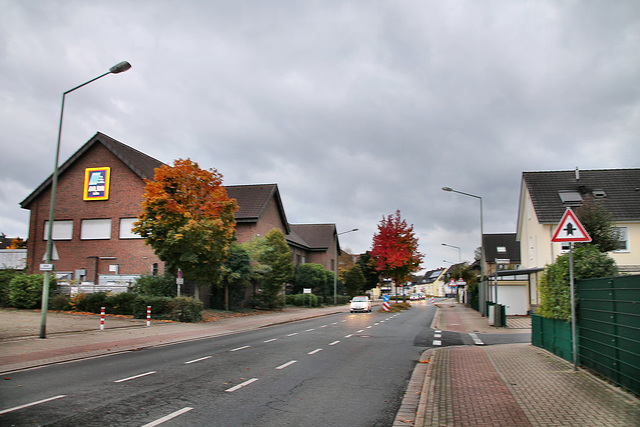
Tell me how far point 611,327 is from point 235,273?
23.2 m

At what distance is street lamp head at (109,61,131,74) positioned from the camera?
1423 cm

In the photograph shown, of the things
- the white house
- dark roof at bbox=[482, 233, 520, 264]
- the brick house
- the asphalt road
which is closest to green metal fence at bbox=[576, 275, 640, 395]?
the asphalt road

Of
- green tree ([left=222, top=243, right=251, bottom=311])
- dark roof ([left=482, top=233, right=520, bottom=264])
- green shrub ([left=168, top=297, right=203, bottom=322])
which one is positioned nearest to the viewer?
green shrub ([left=168, top=297, right=203, bottom=322])

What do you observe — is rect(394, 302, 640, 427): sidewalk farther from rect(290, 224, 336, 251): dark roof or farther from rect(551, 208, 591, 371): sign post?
rect(290, 224, 336, 251): dark roof

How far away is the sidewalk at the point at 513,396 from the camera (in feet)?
19.1

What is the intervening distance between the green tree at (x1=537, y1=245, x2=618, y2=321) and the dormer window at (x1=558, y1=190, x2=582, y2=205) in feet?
74.5

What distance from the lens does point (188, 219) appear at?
23.5 meters

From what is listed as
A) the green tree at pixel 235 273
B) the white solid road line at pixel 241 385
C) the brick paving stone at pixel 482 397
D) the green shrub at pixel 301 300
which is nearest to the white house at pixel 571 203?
the green tree at pixel 235 273

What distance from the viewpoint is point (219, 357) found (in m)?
11.9

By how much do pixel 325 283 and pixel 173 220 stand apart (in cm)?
2978

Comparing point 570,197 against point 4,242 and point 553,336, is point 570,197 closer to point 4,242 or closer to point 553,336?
point 553,336

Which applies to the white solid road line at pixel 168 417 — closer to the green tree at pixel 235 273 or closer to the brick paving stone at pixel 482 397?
the brick paving stone at pixel 482 397

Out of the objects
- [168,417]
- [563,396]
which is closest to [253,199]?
[168,417]

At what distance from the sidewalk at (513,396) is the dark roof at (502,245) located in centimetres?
4718
